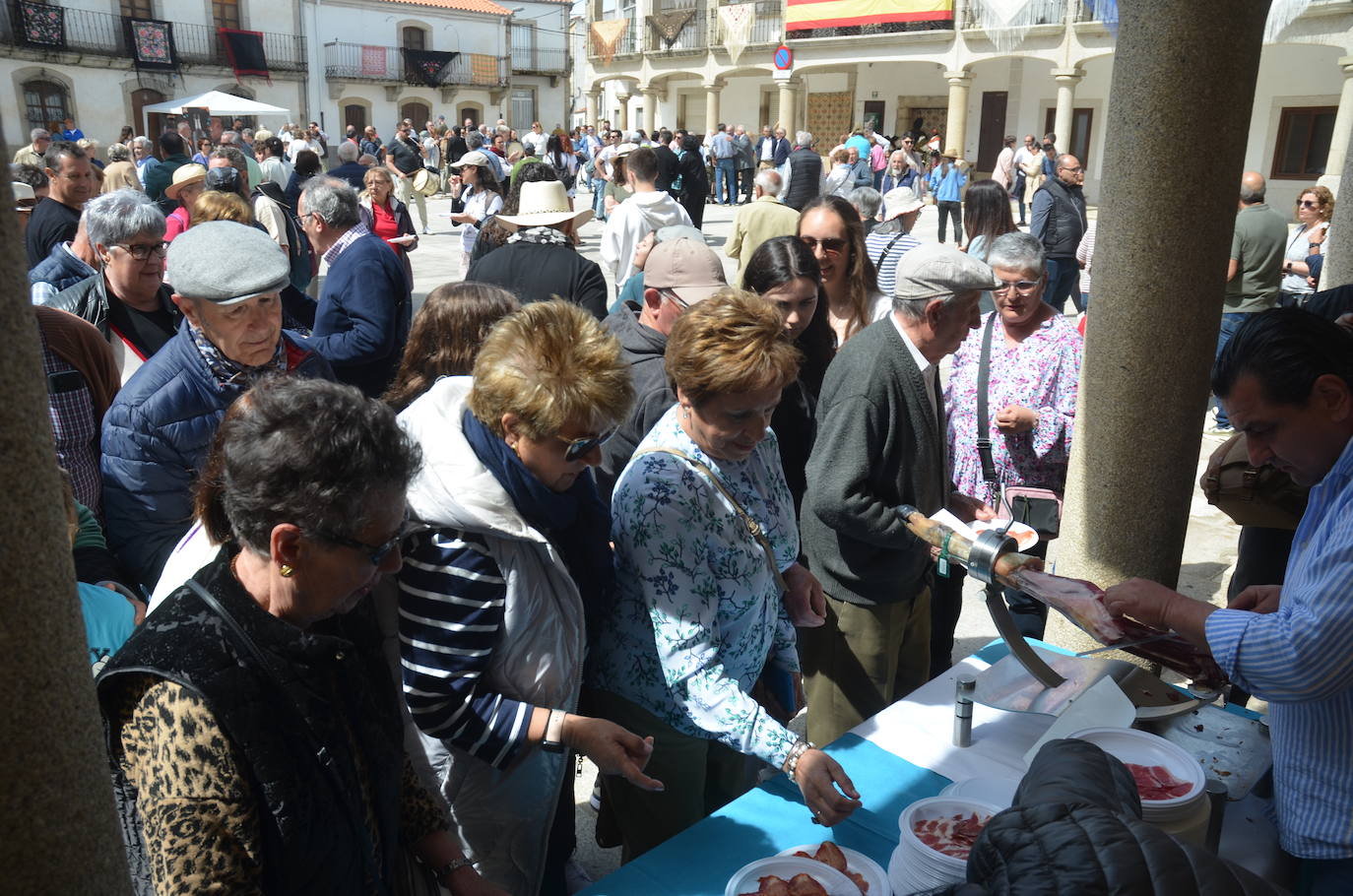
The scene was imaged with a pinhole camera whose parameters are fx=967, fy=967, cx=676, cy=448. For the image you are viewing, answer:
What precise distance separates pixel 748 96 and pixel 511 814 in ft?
112

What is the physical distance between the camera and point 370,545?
1.46 metres

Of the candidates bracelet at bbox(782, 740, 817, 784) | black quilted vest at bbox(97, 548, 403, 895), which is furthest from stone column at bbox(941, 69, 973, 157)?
black quilted vest at bbox(97, 548, 403, 895)

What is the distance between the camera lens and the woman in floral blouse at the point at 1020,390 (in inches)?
146

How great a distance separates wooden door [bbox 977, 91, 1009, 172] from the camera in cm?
2727

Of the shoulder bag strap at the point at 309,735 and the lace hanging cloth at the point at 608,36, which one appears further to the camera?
the lace hanging cloth at the point at 608,36

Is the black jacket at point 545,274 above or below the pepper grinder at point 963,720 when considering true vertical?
above

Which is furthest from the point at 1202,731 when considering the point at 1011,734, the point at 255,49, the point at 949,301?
the point at 255,49

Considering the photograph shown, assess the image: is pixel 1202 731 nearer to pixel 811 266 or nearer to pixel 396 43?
pixel 811 266

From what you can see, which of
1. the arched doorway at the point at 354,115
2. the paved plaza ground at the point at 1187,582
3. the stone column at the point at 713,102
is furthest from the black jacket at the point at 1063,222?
the arched doorway at the point at 354,115

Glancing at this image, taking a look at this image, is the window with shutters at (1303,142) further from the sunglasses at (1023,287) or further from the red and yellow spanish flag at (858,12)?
the sunglasses at (1023,287)

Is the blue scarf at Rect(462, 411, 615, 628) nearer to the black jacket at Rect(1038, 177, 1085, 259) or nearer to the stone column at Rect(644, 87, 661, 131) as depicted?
the black jacket at Rect(1038, 177, 1085, 259)

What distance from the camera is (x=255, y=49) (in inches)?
1313

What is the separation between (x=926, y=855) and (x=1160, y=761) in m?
0.64

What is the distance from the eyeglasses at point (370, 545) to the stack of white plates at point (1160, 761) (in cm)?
127
